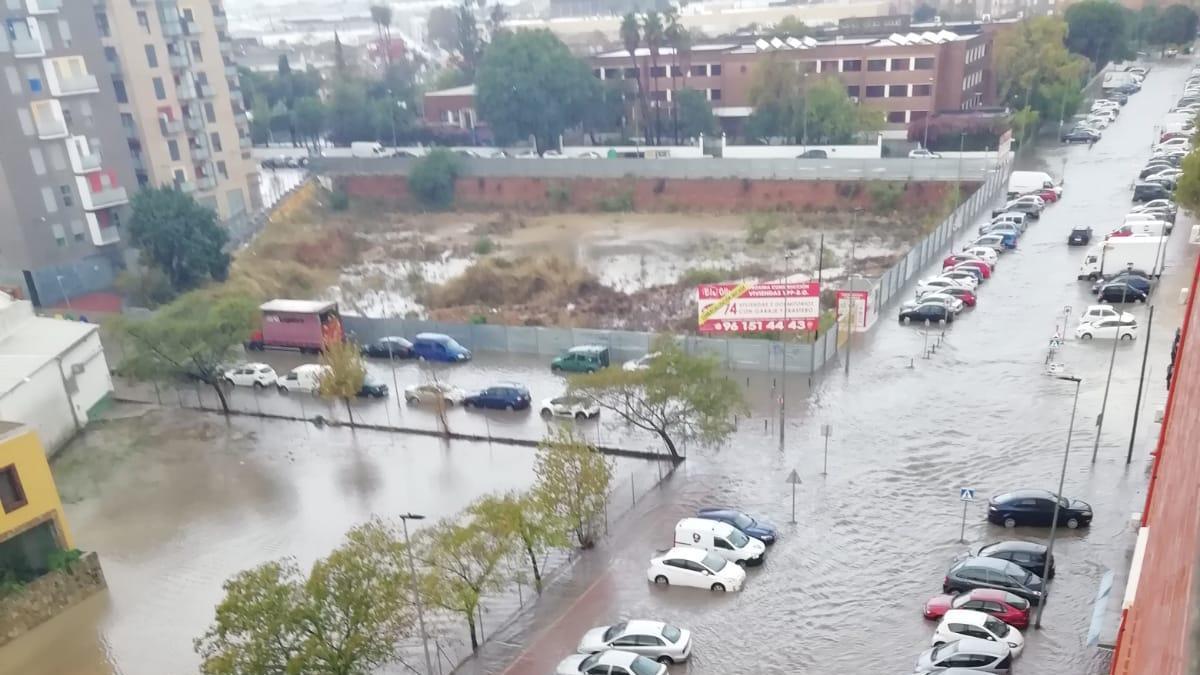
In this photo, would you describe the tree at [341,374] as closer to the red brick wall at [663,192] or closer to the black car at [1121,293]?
the black car at [1121,293]

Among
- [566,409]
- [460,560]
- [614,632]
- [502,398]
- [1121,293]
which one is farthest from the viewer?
[1121,293]

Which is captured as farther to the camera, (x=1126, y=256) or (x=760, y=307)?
(x=1126, y=256)

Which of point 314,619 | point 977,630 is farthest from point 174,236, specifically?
point 977,630

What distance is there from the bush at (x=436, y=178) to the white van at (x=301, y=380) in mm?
37094

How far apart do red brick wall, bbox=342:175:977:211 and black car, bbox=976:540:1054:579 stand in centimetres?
3848

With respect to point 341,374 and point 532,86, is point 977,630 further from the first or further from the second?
point 532,86

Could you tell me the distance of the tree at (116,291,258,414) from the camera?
30406 millimetres

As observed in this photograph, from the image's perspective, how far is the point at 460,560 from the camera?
16625mm

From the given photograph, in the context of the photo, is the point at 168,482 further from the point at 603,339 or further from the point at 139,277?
the point at 139,277

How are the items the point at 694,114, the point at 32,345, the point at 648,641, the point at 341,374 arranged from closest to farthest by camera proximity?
the point at 648,641 < the point at 341,374 < the point at 32,345 < the point at 694,114

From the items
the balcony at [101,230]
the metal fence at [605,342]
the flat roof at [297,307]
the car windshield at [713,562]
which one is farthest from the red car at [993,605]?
the balcony at [101,230]

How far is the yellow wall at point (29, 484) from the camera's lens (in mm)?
20484

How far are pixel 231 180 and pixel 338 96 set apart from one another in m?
29.9

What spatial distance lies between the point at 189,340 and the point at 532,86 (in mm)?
46859
